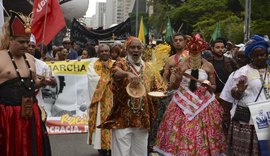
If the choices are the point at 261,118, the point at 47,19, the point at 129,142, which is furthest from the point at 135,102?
the point at 47,19

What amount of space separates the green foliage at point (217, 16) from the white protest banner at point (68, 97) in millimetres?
14301

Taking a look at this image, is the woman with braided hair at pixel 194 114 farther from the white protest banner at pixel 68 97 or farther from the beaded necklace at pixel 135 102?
the white protest banner at pixel 68 97

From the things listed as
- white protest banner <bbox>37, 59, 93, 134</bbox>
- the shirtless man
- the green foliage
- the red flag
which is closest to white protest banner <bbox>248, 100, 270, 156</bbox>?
the shirtless man

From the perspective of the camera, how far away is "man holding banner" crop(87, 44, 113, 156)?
802cm

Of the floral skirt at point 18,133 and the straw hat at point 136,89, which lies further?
the straw hat at point 136,89

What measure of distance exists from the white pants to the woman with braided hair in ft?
1.93

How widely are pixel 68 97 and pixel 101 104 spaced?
9.82ft

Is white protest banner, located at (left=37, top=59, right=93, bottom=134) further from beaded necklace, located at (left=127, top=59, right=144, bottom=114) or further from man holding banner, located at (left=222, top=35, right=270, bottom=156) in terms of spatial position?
man holding banner, located at (left=222, top=35, right=270, bottom=156)

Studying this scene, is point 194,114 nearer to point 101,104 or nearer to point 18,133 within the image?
point 101,104

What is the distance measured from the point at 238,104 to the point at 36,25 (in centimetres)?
391

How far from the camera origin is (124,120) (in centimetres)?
606

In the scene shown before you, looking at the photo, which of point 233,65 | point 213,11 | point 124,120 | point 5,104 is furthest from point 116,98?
point 213,11

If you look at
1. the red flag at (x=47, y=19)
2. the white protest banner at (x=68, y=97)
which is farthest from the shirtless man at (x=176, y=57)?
the white protest banner at (x=68, y=97)

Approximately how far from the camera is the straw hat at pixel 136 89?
230 inches
